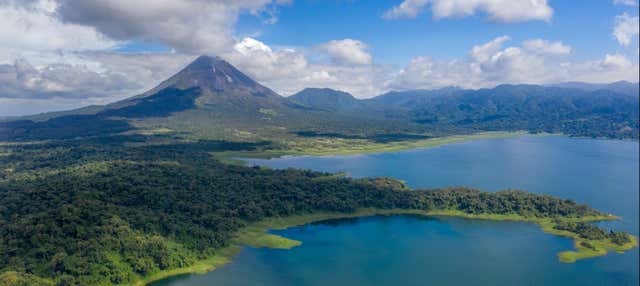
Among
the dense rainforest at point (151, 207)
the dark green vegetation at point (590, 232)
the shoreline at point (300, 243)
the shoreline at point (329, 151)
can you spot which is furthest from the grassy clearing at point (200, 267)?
the shoreline at point (329, 151)

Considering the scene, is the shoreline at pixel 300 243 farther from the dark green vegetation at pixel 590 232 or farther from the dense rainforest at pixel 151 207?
the dense rainforest at pixel 151 207

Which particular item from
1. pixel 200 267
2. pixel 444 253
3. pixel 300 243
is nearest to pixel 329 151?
pixel 300 243

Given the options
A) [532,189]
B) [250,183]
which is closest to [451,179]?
[532,189]

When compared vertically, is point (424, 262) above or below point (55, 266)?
below

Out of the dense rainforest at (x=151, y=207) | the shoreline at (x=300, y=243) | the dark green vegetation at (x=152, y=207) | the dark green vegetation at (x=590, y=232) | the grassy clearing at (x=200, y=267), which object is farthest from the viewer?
the dark green vegetation at (x=590, y=232)

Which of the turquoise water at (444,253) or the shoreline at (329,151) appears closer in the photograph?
the turquoise water at (444,253)

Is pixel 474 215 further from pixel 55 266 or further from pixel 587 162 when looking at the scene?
pixel 587 162

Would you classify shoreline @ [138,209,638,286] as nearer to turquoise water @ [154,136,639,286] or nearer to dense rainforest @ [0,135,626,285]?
dense rainforest @ [0,135,626,285]
